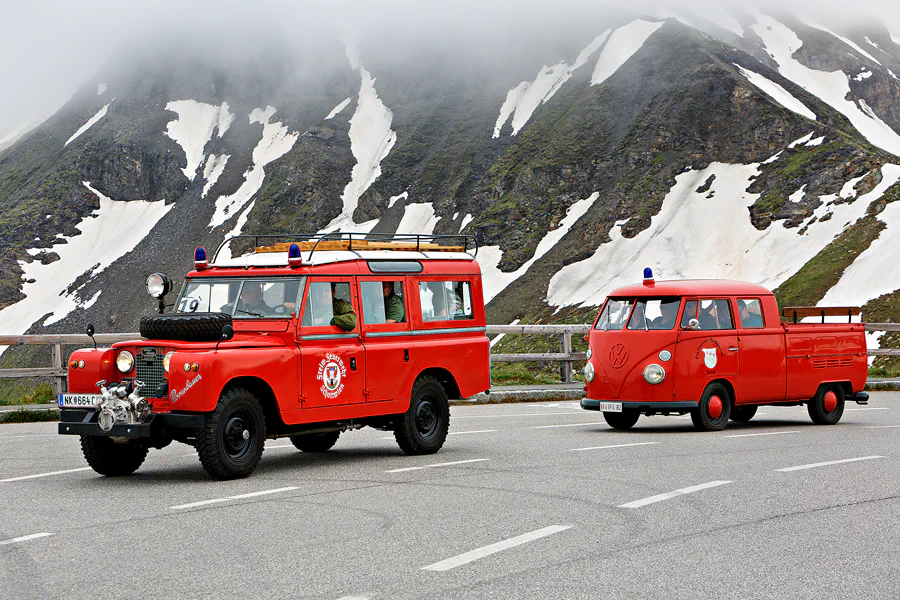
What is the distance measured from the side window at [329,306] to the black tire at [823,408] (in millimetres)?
8645

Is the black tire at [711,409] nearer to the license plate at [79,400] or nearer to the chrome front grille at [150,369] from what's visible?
the chrome front grille at [150,369]

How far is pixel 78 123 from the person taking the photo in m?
134

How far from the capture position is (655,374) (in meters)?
15.6

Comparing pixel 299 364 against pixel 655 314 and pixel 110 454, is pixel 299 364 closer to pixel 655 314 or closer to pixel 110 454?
pixel 110 454

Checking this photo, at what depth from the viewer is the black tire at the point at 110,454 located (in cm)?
1096

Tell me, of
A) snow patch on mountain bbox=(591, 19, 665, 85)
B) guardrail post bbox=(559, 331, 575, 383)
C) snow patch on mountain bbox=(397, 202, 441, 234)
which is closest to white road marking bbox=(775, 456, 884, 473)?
guardrail post bbox=(559, 331, 575, 383)

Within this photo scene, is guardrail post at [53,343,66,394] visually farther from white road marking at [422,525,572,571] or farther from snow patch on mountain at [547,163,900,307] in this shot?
snow patch on mountain at [547,163,900,307]

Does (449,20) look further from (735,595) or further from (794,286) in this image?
(735,595)

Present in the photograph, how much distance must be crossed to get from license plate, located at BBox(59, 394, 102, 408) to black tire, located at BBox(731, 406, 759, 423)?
10.6 metres

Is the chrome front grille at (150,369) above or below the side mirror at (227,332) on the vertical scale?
below

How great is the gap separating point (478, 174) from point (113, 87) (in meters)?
60.9

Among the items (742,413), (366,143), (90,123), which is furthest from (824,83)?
(742,413)

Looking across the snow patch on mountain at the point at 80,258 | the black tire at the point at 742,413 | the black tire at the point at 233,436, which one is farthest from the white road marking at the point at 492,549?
the snow patch on mountain at the point at 80,258

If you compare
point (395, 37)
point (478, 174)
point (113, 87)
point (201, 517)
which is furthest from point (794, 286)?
point (113, 87)
